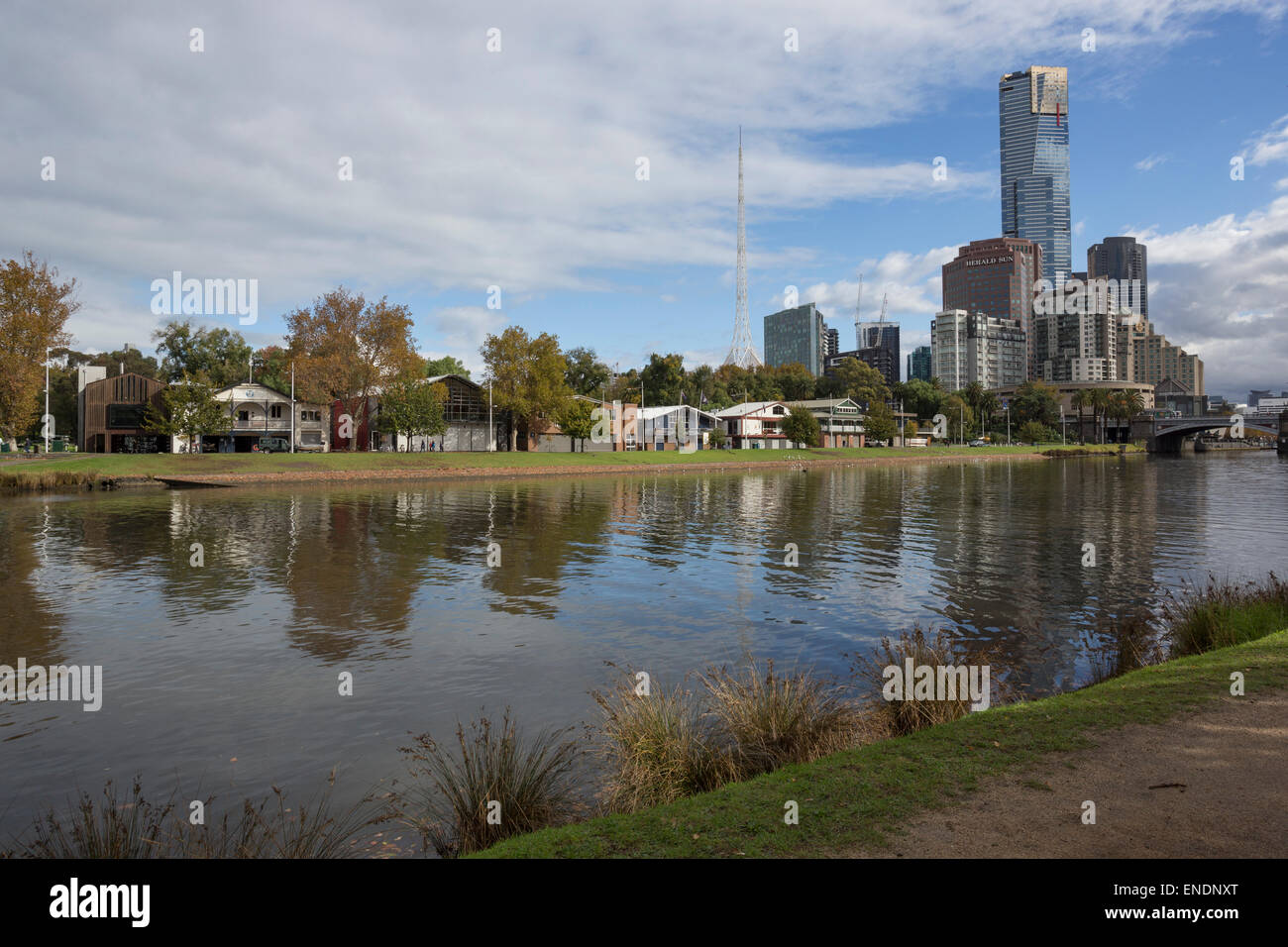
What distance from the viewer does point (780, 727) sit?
916 cm

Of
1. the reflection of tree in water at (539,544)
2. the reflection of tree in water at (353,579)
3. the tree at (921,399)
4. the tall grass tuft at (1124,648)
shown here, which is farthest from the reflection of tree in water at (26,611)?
the tree at (921,399)

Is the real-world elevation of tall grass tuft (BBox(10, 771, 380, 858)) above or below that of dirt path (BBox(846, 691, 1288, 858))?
below

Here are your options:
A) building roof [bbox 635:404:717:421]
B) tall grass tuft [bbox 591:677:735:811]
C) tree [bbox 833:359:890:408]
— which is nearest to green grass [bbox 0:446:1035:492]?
building roof [bbox 635:404:717:421]

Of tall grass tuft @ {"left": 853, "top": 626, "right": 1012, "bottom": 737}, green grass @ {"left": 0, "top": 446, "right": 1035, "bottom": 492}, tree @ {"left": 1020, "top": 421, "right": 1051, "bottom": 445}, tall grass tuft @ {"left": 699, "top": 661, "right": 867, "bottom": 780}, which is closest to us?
tall grass tuft @ {"left": 699, "top": 661, "right": 867, "bottom": 780}

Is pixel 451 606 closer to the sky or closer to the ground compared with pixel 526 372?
closer to the ground

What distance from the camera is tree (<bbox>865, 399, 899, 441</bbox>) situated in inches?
5846

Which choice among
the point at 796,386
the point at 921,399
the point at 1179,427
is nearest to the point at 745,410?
the point at 796,386

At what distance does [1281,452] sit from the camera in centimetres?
17000

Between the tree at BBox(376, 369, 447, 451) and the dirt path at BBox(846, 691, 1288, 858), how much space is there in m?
88.6

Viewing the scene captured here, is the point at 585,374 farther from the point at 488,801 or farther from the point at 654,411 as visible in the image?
the point at 488,801

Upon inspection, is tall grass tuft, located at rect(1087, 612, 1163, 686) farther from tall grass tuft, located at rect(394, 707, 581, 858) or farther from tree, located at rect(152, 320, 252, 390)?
tree, located at rect(152, 320, 252, 390)

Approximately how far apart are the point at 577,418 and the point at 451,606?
86.0m
